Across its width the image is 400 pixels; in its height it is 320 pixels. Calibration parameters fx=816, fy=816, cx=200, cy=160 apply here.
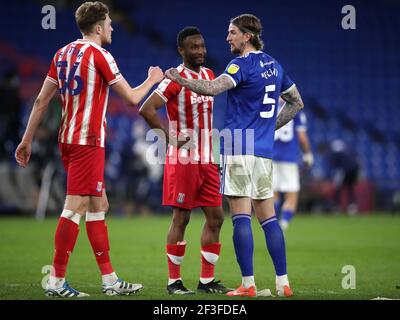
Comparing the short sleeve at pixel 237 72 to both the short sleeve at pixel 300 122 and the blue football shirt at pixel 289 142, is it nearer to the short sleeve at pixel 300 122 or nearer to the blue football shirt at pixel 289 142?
the blue football shirt at pixel 289 142

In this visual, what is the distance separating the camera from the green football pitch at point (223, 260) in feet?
23.2

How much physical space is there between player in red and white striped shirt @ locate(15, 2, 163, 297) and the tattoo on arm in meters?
0.32

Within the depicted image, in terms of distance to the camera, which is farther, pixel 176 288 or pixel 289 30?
pixel 289 30

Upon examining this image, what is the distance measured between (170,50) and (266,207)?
18063 mm

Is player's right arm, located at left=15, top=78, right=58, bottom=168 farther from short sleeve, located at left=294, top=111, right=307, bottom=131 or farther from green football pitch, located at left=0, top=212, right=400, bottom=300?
short sleeve, located at left=294, top=111, right=307, bottom=131

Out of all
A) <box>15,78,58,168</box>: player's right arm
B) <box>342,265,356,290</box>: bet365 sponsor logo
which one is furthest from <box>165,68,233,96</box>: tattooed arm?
<box>342,265,356,290</box>: bet365 sponsor logo

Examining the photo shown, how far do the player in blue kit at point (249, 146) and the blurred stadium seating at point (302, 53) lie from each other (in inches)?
604

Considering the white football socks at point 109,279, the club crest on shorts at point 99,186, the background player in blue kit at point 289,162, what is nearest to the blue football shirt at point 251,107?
the club crest on shorts at point 99,186

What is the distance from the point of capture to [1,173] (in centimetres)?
1786

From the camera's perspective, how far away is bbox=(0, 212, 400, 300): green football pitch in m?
7.06

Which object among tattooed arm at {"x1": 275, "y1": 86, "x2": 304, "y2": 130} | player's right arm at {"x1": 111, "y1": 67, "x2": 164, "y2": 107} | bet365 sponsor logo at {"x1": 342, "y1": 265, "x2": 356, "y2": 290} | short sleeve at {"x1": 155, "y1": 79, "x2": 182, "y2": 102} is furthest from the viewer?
bet365 sponsor logo at {"x1": 342, "y1": 265, "x2": 356, "y2": 290}
